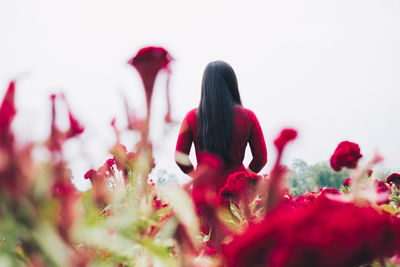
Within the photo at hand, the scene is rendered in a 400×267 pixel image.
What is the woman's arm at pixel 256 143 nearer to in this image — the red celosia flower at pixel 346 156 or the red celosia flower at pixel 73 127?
the red celosia flower at pixel 346 156

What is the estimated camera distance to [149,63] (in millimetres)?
492

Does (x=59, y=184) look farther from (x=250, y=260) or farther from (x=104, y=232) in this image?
(x=250, y=260)

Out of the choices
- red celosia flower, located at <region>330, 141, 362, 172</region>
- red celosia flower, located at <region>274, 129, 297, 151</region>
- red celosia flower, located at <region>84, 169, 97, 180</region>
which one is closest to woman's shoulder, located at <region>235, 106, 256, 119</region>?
red celosia flower, located at <region>330, 141, 362, 172</region>

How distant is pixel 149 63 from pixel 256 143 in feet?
4.99

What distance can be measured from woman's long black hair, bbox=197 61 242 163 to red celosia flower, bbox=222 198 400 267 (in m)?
1.50

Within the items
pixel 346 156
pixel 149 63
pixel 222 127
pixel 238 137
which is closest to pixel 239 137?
pixel 238 137

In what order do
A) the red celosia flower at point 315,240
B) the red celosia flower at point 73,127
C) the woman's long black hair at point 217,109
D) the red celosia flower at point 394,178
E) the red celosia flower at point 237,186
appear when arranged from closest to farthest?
the red celosia flower at point 315,240
the red celosia flower at point 73,127
the red celosia flower at point 237,186
the woman's long black hair at point 217,109
the red celosia flower at point 394,178

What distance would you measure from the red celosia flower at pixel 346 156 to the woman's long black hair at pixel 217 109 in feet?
4.08

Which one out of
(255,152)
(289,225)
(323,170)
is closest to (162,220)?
(289,225)

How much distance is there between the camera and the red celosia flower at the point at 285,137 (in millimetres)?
403

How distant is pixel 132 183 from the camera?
22.0 inches

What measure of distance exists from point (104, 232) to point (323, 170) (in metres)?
38.7

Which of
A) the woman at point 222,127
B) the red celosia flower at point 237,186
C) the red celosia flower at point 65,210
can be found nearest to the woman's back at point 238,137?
the woman at point 222,127

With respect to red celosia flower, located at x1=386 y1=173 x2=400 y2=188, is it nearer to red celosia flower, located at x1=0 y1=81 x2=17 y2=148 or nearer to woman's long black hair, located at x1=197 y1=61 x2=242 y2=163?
A: woman's long black hair, located at x1=197 y1=61 x2=242 y2=163
